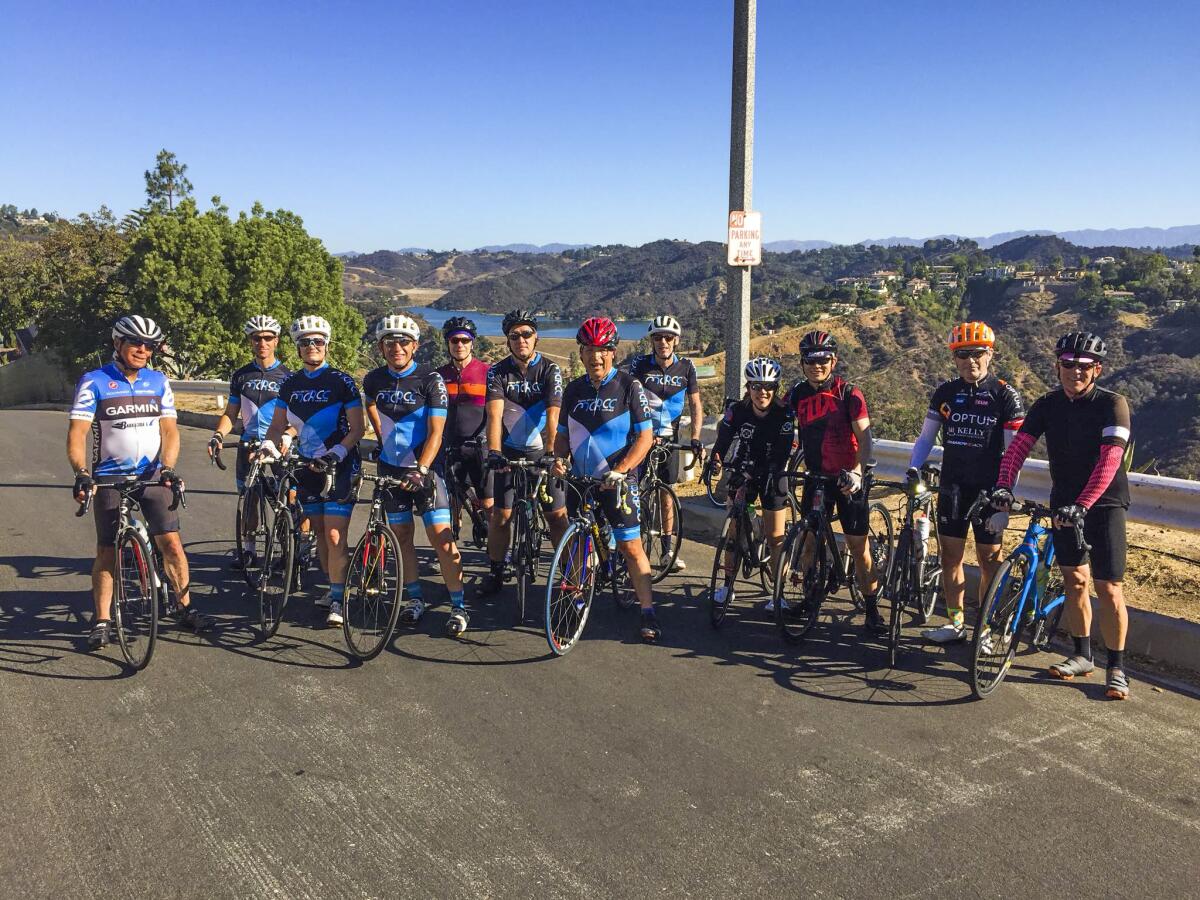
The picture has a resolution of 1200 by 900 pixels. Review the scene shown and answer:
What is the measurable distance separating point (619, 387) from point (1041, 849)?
11.9ft

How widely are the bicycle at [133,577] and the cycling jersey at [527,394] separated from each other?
2.53 meters

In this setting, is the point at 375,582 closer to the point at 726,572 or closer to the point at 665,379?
the point at 726,572

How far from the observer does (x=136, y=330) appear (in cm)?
538

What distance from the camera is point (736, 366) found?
9.24 meters

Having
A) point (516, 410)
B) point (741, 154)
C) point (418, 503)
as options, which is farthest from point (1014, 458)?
point (741, 154)

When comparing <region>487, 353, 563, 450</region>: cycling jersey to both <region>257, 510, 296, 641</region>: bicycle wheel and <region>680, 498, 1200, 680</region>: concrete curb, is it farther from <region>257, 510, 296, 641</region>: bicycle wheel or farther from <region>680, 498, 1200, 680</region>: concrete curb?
<region>680, 498, 1200, 680</region>: concrete curb

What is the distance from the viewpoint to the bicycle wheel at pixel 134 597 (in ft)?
17.0

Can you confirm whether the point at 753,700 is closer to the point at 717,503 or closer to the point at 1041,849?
the point at 1041,849

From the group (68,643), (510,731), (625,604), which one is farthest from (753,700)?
(68,643)

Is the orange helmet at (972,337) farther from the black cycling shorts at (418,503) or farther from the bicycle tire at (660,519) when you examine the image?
the black cycling shorts at (418,503)

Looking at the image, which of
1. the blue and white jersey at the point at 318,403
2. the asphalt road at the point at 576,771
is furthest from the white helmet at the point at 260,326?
the asphalt road at the point at 576,771

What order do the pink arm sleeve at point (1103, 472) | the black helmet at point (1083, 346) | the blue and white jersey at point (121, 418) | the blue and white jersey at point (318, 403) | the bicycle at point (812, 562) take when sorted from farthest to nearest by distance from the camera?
the blue and white jersey at point (318, 403) → the bicycle at point (812, 562) → the blue and white jersey at point (121, 418) → the black helmet at point (1083, 346) → the pink arm sleeve at point (1103, 472)

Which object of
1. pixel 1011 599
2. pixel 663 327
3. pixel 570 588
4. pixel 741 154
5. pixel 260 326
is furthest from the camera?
pixel 741 154

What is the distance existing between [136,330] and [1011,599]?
5.77m
